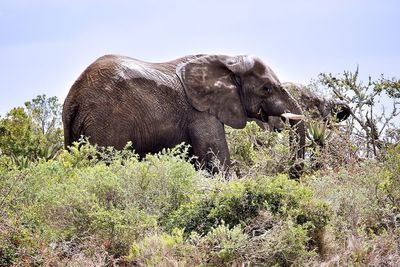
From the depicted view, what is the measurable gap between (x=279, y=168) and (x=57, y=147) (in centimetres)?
1087

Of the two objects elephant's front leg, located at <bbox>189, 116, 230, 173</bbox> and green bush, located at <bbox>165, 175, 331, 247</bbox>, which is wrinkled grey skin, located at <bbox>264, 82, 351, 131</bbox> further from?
green bush, located at <bbox>165, 175, 331, 247</bbox>

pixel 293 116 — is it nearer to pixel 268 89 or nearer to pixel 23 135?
pixel 268 89

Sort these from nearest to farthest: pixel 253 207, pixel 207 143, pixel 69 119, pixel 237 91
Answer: pixel 253 207 → pixel 69 119 → pixel 207 143 → pixel 237 91

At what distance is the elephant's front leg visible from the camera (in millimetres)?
16078

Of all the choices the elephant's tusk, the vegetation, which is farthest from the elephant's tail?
the elephant's tusk

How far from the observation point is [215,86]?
54.6 ft

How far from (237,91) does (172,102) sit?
177 centimetres

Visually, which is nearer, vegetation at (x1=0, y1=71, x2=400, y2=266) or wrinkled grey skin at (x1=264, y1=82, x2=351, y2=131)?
vegetation at (x1=0, y1=71, x2=400, y2=266)

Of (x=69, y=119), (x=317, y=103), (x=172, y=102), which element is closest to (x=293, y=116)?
(x=172, y=102)

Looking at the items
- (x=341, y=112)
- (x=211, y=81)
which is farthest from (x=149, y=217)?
(x=341, y=112)

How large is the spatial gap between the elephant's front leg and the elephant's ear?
14.0 inches

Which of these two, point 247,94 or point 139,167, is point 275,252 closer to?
point 139,167

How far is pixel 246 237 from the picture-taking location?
862cm

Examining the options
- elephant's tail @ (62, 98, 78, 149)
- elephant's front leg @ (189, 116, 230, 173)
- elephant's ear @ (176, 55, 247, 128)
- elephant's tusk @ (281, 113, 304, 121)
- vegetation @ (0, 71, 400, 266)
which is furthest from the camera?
elephant's tusk @ (281, 113, 304, 121)
